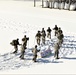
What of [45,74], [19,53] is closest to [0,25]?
[19,53]

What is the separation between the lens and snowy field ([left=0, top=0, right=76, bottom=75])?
15789 mm

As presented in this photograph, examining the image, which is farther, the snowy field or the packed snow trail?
the packed snow trail

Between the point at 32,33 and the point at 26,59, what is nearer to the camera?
the point at 26,59

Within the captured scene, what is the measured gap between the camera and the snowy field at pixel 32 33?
15789 mm

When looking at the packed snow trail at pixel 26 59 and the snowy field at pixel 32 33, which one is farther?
the packed snow trail at pixel 26 59

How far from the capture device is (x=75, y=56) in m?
17.8

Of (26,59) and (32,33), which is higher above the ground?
(32,33)

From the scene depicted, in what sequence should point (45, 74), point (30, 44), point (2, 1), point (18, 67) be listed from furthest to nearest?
point (2, 1) < point (30, 44) < point (18, 67) < point (45, 74)

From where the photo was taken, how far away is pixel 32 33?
74.5ft

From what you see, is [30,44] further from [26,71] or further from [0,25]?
[0,25]

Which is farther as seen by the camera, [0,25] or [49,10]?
[49,10]

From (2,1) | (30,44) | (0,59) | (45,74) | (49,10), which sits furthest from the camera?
(2,1)

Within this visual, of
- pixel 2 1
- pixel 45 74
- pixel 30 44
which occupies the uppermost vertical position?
pixel 2 1

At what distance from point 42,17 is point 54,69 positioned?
540 inches
